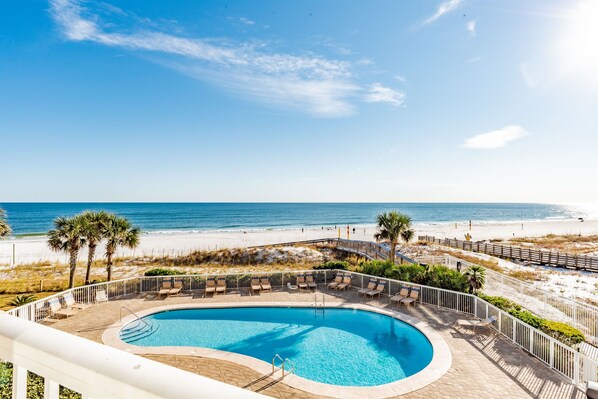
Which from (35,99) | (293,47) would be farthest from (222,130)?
(293,47)

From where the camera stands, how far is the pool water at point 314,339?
35.7 ft

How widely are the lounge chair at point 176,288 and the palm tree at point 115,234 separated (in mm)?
4477

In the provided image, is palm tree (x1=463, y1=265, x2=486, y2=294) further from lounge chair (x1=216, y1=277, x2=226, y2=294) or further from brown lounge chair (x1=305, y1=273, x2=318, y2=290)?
lounge chair (x1=216, y1=277, x2=226, y2=294)

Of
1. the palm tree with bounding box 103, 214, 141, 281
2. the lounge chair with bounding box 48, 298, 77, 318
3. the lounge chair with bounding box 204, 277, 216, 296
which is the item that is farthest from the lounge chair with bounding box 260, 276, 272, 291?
the lounge chair with bounding box 48, 298, 77, 318

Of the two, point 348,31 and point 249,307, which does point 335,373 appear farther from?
point 348,31

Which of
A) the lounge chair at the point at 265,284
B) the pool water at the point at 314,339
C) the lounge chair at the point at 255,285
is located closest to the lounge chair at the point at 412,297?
the pool water at the point at 314,339

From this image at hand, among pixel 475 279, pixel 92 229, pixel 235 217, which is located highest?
pixel 92 229

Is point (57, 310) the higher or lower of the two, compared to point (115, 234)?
lower

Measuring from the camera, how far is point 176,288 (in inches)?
698

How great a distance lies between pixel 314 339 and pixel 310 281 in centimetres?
581

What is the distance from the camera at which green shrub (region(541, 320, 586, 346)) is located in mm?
10406

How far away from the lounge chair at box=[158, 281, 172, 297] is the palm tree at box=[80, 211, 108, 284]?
16.1 ft

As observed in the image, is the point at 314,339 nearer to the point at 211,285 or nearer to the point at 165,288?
the point at 211,285

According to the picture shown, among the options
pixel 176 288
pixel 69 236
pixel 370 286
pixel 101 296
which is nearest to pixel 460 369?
pixel 370 286
